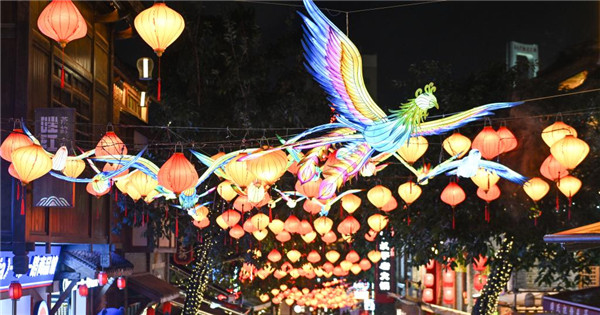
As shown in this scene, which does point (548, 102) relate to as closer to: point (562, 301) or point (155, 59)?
point (562, 301)

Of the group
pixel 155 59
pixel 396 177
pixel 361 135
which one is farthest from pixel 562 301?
pixel 155 59

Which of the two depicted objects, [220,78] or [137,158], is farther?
[220,78]

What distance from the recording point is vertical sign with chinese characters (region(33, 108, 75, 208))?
15.0 m

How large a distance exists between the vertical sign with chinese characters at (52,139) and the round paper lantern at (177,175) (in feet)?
9.68

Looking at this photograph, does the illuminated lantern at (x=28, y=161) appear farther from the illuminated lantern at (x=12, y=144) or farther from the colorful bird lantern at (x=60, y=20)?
the colorful bird lantern at (x=60, y=20)

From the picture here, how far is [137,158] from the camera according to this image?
14219mm

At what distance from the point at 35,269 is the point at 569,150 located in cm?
1015

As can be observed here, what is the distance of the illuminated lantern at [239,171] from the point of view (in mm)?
13000

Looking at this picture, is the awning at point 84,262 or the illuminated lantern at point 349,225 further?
the illuminated lantern at point 349,225

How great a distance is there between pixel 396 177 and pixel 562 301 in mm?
9839

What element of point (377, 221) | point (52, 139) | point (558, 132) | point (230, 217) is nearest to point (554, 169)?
point (558, 132)

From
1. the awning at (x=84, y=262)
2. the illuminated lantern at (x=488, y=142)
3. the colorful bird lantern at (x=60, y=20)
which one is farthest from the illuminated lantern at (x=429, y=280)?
the colorful bird lantern at (x=60, y=20)

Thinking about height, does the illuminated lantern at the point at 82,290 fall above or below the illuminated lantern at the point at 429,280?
above

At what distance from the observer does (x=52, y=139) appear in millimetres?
15031
